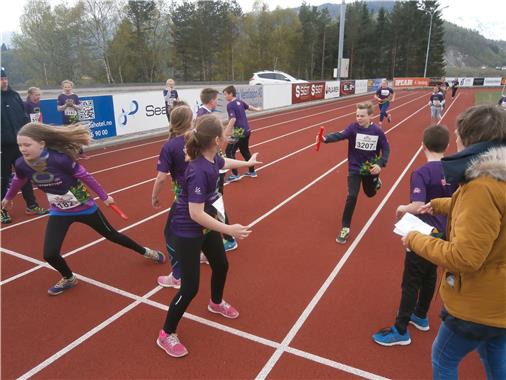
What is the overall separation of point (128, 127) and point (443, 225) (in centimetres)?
1169

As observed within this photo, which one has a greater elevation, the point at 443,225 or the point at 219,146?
the point at 219,146

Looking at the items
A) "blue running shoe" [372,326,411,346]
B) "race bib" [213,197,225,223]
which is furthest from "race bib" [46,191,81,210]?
"blue running shoe" [372,326,411,346]

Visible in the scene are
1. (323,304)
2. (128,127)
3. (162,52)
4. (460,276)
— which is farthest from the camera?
(162,52)

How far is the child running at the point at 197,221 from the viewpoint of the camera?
2.61m

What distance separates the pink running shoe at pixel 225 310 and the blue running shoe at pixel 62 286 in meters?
1.71

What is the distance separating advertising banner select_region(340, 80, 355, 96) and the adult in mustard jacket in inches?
1241

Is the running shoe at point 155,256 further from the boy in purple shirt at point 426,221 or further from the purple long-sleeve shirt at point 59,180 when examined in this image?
the boy in purple shirt at point 426,221

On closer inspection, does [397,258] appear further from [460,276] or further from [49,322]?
[49,322]

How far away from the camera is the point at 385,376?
2941 millimetres

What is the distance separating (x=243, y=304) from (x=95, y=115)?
9817 mm

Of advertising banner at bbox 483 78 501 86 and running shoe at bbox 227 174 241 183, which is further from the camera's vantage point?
advertising banner at bbox 483 78 501 86

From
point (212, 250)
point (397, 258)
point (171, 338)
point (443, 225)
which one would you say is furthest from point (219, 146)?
point (397, 258)

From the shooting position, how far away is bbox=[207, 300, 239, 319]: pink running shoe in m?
3.64

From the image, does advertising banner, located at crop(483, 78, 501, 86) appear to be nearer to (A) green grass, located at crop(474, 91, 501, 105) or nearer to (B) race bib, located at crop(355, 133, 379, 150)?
(A) green grass, located at crop(474, 91, 501, 105)
